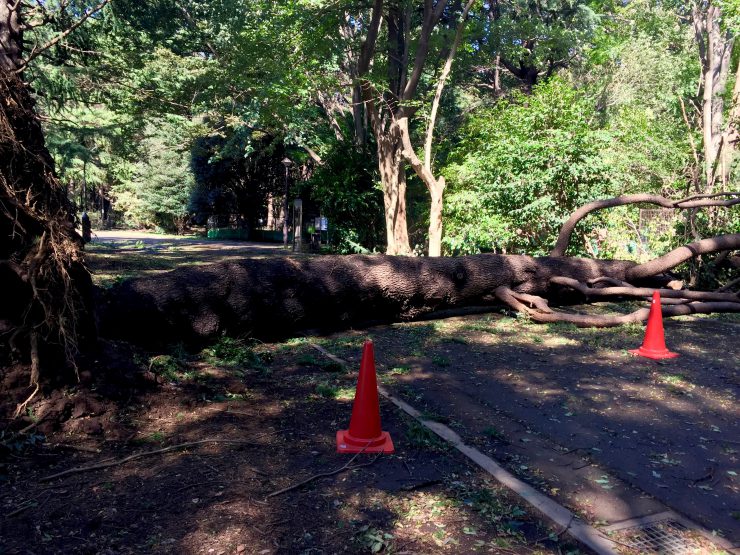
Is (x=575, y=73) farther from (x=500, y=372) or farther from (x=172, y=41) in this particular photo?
(x=500, y=372)

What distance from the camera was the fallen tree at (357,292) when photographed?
666cm

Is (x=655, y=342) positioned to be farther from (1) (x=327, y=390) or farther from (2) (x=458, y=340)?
(1) (x=327, y=390)

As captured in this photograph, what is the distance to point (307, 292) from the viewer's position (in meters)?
8.00

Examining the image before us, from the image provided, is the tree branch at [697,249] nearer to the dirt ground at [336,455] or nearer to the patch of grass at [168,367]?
the dirt ground at [336,455]

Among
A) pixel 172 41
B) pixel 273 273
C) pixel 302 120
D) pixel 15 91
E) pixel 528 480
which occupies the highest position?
pixel 172 41

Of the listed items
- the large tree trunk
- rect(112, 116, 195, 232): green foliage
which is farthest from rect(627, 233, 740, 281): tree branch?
rect(112, 116, 195, 232): green foliage

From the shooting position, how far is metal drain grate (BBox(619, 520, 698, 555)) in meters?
3.04

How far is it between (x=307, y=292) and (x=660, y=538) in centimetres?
551

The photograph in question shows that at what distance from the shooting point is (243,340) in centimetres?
742

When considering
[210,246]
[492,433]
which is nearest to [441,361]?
[492,433]

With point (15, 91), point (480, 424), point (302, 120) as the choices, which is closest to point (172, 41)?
point (302, 120)

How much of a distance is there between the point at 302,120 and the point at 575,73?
16018mm

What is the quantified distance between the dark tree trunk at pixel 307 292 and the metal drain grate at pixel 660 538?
5.04 meters

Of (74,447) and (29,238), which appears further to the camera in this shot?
(29,238)
